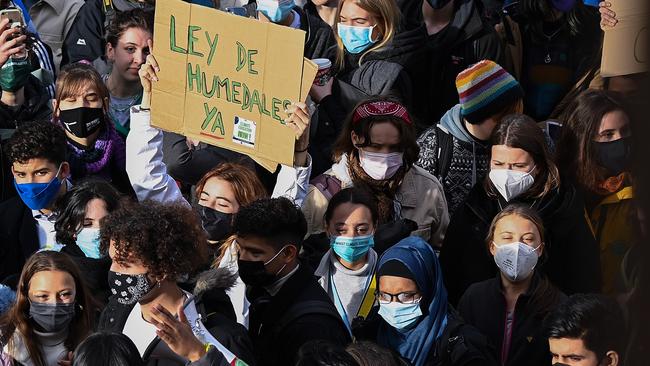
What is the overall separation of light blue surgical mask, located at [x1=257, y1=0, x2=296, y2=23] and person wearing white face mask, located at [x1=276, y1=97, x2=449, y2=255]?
96 centimetres

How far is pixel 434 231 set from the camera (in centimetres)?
539

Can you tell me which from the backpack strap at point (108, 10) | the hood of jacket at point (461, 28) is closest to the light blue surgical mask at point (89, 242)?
the backpack strap at point (108, 10)

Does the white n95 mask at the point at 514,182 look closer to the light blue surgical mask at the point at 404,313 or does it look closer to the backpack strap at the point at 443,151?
the backpack strap at the point at 443,151

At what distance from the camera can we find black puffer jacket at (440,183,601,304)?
4.80 metres

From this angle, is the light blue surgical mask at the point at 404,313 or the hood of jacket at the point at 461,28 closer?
the light blue surgical mask at the point at 404,313

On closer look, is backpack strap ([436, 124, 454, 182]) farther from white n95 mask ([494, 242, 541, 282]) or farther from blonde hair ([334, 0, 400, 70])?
white n95 mask ([494, 242, 541, 282])

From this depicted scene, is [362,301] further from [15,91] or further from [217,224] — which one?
[15,91]

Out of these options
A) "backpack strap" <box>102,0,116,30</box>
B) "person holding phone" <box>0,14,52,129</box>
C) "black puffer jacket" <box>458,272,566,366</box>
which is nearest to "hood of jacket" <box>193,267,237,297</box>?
"black puffer jacket" <box>458,272,566,366</box>

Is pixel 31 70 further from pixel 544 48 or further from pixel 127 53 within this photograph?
pixel 544 48

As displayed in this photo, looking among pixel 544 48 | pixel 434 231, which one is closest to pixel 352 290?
pixel 434 231

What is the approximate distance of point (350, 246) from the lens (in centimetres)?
471

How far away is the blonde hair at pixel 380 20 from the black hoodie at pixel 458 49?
624 mm

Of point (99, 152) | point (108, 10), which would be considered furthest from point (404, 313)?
point (108, 10)

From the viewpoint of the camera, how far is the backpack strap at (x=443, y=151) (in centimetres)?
559
